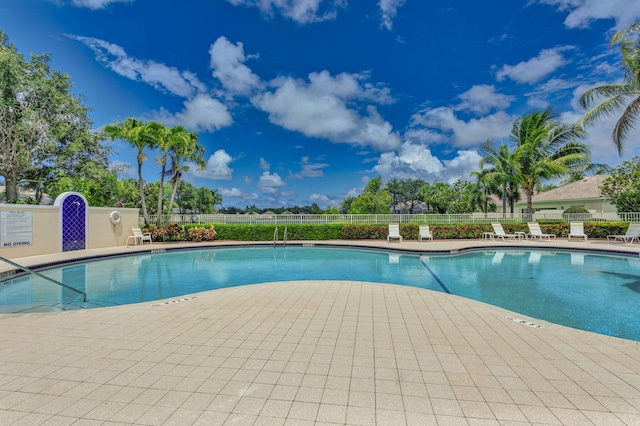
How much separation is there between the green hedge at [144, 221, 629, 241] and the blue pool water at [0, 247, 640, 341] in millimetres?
2784

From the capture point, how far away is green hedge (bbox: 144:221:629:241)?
15477 mm

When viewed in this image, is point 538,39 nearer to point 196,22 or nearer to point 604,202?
point 604,202

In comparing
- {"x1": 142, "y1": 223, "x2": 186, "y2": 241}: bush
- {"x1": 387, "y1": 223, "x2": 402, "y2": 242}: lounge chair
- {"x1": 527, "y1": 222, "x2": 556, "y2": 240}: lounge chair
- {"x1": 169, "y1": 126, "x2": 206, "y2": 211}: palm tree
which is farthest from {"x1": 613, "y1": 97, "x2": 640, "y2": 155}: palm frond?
{"x1": 142, "y1": 223, "x2": 186, "y2": 241}: bush

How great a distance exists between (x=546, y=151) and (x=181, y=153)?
68.2ft

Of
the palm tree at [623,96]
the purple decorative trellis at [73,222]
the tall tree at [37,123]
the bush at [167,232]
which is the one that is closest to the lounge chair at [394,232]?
the palm tree at [623,96]

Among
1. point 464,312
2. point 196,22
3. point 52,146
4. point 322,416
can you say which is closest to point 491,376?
point 322,416

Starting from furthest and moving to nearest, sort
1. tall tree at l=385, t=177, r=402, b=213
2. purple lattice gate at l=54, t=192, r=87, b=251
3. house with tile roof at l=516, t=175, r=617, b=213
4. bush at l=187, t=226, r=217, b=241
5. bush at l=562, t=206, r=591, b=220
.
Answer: tall tree at l=385, t=177, r=402, b=213 < house with tile roof at l=516, t=175, r=617, b=213 < bush at l=562, t=206, r=591, b=220 < bush at l=187, t=226, r=217, b=241 < purple lattice gate at l=54, t=192, r=87, b=251

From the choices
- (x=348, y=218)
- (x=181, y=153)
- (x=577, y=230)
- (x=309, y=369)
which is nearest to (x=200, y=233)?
(x=181, y=153)

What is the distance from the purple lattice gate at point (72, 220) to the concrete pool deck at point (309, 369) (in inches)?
342

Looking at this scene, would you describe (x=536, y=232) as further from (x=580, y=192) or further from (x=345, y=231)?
(x=580, y=192)

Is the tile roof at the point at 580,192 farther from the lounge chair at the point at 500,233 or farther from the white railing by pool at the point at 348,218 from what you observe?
the lounge chair at the point at 500,233

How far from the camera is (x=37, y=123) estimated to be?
13938mm

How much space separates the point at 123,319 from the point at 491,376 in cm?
426

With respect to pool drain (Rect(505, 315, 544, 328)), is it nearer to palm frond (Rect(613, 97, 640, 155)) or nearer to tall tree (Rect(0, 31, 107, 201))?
palm frond (Rect(613, 97, 640, 155))
